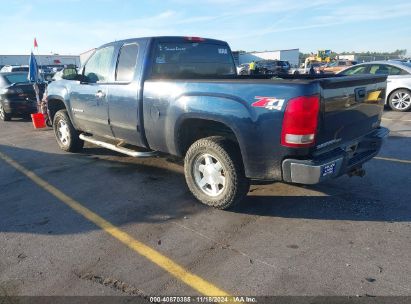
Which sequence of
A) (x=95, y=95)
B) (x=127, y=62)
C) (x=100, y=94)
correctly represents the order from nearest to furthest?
(x=127, y=62) < (x=100, y=94) < (x=95, y=95)

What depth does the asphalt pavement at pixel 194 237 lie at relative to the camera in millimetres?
2859

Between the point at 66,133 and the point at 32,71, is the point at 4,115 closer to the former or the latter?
the point at 32,71

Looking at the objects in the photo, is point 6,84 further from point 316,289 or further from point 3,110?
point 316,289

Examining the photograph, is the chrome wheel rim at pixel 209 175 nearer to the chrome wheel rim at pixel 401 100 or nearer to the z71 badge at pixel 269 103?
the z71 badge at pixel 269 103

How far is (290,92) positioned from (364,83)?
1.25 m

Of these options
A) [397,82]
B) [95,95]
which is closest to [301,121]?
[95,95]

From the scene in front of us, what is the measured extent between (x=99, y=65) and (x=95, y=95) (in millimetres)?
498

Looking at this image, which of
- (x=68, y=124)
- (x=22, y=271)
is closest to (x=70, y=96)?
(x=68, y=124)

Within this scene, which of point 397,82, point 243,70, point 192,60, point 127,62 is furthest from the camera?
point 243,70

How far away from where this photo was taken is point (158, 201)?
4512 mm

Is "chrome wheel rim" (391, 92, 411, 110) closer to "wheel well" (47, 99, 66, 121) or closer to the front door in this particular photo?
the front door

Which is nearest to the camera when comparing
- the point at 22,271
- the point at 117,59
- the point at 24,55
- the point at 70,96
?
the point at 22,271

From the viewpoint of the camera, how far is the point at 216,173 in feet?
13.5

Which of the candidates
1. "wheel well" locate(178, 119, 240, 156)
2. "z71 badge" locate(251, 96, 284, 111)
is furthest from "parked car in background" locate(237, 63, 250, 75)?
"z71 badge" locate(251, 96, 284, 111)
